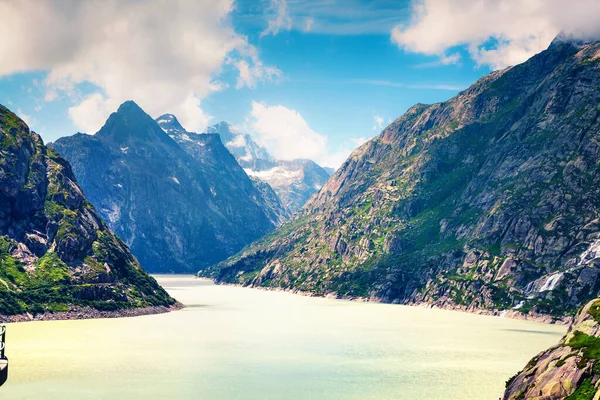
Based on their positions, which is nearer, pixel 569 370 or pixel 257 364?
pixel 569 370

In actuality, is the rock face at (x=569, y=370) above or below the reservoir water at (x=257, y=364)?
above

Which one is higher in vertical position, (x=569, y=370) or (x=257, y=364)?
(x=569, y=370)

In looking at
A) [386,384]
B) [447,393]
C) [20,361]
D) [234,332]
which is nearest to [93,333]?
[234,332]

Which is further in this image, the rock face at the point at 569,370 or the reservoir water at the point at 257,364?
the reservoir water at the point at 257,364

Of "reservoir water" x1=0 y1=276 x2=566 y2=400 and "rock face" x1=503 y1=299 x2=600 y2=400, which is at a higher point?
"rock face" x1=503 y1=299 x2=600 y2=400

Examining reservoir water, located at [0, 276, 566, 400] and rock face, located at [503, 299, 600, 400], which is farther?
reservoir water, located at [0, 276, 566, 400]
